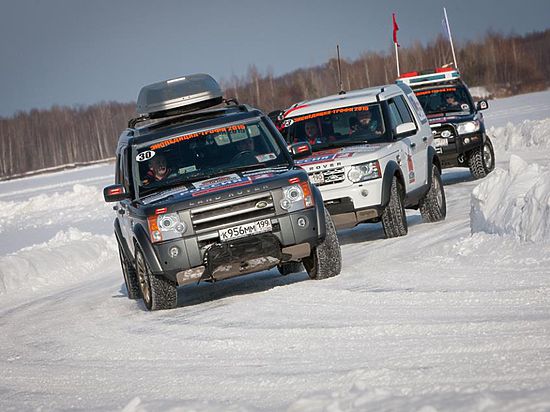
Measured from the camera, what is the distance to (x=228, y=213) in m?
9.25

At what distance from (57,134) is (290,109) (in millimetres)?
137752

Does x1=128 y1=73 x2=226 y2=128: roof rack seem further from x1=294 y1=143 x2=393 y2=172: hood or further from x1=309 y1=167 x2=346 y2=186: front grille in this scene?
x1=309 y1=167 x2=346 y2=186: front grille

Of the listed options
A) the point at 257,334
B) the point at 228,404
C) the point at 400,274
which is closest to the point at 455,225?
the point at 400,274

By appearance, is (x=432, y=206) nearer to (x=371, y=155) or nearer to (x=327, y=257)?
(x=371, y=155)

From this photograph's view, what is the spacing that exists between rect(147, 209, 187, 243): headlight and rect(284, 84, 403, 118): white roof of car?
437 cm

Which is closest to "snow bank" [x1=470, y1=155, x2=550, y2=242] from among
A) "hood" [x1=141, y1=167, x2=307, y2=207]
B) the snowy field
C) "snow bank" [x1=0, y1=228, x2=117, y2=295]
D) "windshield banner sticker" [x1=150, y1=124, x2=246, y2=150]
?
the snowy field

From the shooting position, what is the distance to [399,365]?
577cm

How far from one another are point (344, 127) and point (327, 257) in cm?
353

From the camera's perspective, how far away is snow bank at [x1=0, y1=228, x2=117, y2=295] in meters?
15.1

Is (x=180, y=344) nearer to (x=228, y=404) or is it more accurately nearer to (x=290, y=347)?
(x=290, y=347)

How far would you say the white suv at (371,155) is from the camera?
1195 cm

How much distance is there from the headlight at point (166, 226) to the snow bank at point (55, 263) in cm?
588

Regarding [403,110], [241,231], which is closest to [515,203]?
[241,231]

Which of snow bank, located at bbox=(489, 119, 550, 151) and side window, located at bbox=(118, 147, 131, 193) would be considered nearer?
side window, located at bbox=(118, 147, 131, 193)
